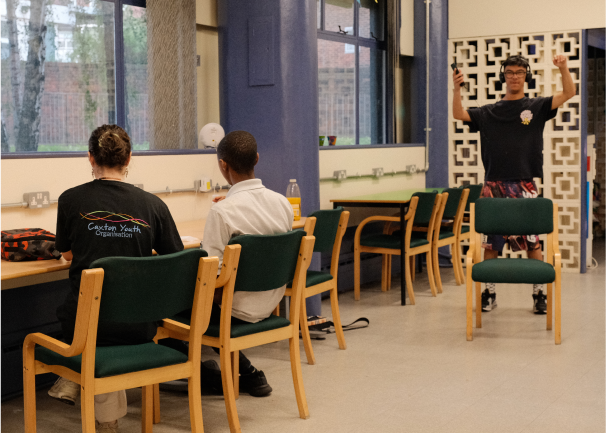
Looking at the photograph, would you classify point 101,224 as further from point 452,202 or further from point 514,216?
point 452,202

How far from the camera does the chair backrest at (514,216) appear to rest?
14.6ft

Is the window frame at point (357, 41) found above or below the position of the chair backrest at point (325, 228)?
above

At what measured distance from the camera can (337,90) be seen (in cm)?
683

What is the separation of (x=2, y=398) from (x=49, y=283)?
560mm

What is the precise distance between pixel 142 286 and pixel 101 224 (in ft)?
1.24

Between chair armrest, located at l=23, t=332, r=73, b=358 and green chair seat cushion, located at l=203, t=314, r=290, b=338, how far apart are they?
2.13ft

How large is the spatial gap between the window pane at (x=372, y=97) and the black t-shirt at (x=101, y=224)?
473 cm

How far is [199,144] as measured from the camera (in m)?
4.95

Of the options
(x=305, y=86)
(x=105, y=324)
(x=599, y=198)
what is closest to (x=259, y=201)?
(x=105, y=324)

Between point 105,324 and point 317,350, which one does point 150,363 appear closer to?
point 105,324

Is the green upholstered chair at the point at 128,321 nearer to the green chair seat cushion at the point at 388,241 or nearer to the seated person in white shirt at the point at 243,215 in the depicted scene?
the seated person in white shirt at the point at 243,215

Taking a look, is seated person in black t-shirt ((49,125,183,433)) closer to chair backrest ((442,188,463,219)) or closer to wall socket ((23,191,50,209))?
wall socket ((23,191,50,209))

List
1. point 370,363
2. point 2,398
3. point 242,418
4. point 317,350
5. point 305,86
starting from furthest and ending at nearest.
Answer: point 305,86 → point 317,350 → point 370,363 → point 2,398 → point 242,418

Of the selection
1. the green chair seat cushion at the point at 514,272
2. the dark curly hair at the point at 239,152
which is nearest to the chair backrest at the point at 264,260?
the dark curly hair at the point at 239,152
